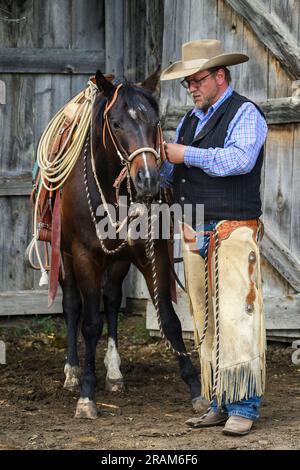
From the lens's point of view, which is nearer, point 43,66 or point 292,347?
point 292,347

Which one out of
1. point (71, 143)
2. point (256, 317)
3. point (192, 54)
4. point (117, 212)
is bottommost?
point (256, 317)

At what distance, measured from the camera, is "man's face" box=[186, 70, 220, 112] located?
5195mm

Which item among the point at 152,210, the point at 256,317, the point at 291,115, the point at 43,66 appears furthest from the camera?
the point at 43,66

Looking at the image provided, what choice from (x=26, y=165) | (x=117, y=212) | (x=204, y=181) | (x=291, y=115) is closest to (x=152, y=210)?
(x=117, y=212)

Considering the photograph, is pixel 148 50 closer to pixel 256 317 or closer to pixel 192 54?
pixel 192 54

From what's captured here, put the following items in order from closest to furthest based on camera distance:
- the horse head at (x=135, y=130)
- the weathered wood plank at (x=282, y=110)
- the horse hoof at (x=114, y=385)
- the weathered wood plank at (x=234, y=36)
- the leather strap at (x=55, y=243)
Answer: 1. the horse head at (x=135, y=130)
2. the leather strap at (x=55, y=243)
3. the horse hoof at (x=114, y=385)
4. the weathered wood plank at (x=282, y=110)
5. the weathered wood plank at (x=234, y=36)

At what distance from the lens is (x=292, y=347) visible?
293 inches

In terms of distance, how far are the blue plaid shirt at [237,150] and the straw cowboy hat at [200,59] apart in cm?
27

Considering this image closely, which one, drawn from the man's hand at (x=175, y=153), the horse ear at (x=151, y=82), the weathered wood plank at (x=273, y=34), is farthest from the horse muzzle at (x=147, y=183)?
the weathered wood plank at (x=273, y=34)

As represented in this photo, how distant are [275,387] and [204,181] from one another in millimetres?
1922

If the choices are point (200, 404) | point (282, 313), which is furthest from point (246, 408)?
point (282, 313)

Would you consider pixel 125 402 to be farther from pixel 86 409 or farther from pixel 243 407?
pixel 243 407

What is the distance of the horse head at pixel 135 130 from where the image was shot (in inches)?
201

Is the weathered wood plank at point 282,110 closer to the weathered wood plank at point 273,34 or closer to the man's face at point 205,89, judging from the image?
the weathered wood plank at point 273,34
